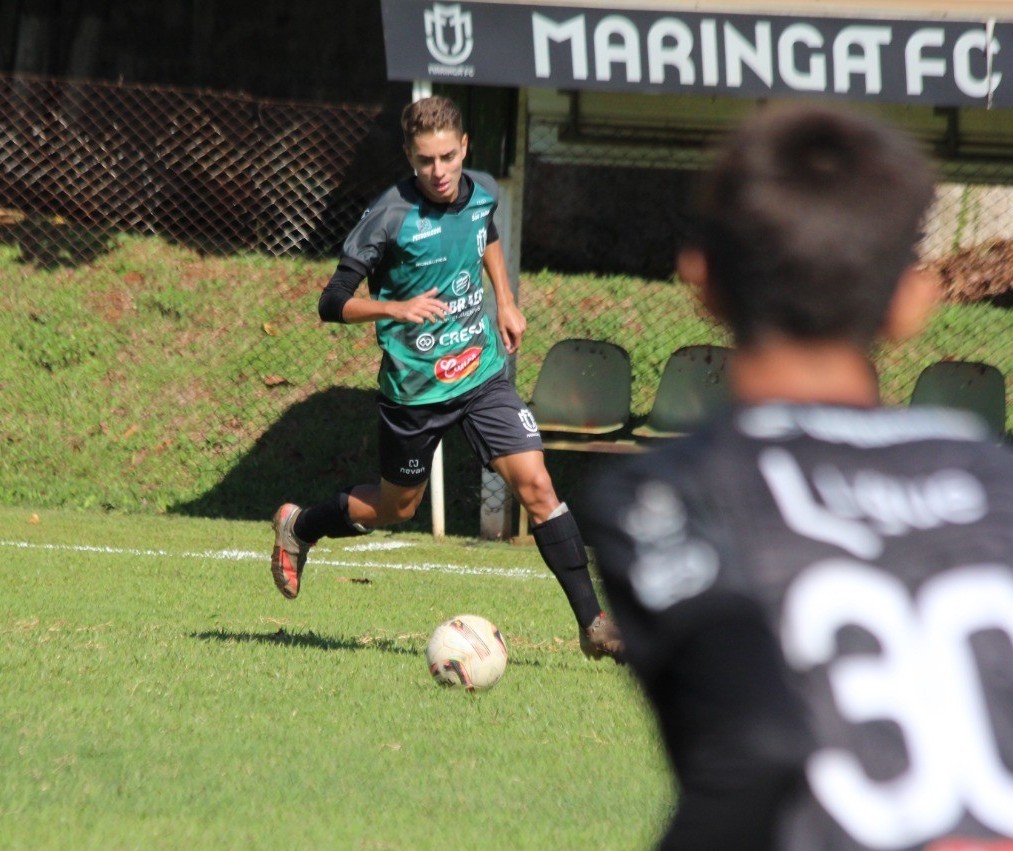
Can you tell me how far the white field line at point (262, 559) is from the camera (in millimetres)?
8953

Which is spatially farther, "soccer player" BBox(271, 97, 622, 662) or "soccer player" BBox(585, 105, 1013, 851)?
"soccer player" BBox(271, 97, 622, 662)

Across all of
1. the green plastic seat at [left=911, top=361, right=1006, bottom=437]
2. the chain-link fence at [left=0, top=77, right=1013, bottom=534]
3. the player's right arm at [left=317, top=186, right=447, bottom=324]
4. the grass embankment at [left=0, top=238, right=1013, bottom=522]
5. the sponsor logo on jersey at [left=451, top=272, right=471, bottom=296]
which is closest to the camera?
the player's right arm at [left=317, top=186, right=447, bottom=324]

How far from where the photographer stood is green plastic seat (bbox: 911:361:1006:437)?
34.6ft

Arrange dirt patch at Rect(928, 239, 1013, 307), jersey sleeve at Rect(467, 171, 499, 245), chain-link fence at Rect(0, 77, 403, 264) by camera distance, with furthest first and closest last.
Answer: chain-link fence at Rect(0, 77, 403, 264), dirt patch at Rect(928, 239, 1013, 307), jersey sleeve at Rect(467, 171, 499, 245)

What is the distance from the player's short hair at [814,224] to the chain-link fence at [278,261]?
9605 millimetres

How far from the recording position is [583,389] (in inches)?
430

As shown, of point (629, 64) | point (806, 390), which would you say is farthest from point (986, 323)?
point (806, 390)

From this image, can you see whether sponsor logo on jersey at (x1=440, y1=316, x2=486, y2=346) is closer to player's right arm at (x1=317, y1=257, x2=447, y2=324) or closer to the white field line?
player's right arm at (x1=317, y1=257, x2=447, y2=324)

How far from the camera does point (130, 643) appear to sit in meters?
6.00

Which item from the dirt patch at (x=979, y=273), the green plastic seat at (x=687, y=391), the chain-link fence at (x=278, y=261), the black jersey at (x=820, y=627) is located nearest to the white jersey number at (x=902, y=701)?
the black jersey at (x=820, y=627)

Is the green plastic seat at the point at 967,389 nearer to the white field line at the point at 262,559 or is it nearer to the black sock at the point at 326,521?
the white field line at the point at 262,559

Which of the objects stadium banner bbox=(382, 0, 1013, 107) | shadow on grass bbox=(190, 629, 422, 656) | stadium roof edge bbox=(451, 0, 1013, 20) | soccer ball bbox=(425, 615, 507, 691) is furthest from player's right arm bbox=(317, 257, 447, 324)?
stadium roof edge bbox=(451, 0, 1013, 20)

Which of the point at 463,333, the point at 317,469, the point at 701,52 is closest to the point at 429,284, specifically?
the point at 463,333

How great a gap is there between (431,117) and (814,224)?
4.84m
